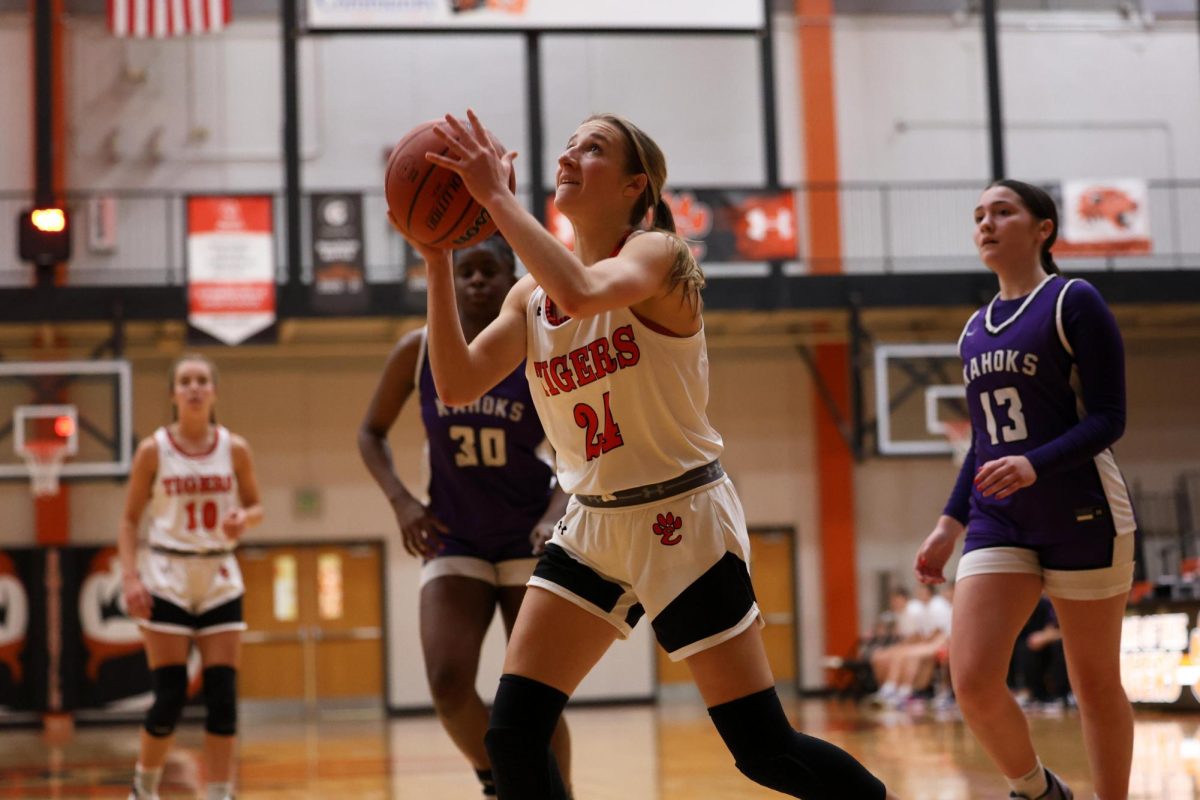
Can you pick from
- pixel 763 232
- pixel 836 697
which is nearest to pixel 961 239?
pixel 763 232

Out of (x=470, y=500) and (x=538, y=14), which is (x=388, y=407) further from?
(x=538, y=14)

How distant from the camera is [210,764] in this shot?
237 inches

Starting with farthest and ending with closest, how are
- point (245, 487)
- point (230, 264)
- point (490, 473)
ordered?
1. point (230, 264)
2. point (245, 487)
3. point (490, 473)

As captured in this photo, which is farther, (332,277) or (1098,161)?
(1098,161)

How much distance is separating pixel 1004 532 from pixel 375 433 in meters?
2.08

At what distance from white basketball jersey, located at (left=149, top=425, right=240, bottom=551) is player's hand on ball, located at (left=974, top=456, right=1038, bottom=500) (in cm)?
352

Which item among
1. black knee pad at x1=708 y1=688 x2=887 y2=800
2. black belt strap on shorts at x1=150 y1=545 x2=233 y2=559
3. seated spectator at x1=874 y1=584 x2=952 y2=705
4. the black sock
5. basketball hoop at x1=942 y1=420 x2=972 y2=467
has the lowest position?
seated spectator at x1=874 y1=584 x2=952 y2=705

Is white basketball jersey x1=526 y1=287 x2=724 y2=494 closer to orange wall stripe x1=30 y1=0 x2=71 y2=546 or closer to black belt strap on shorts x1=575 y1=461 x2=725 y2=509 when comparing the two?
black belt strap on shorts x1=575 y1=461 x2=725 y2=509

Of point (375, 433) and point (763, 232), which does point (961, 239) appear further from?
point (375, 433)

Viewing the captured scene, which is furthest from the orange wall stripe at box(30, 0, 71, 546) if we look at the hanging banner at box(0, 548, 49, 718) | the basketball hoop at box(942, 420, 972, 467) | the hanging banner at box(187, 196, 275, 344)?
the basketball hoop at box(942, 420, 972, 467)

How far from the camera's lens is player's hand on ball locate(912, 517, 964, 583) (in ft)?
14.4

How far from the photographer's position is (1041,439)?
430cm

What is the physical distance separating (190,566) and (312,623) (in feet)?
39.5

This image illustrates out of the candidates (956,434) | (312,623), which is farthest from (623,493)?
(312,623)
